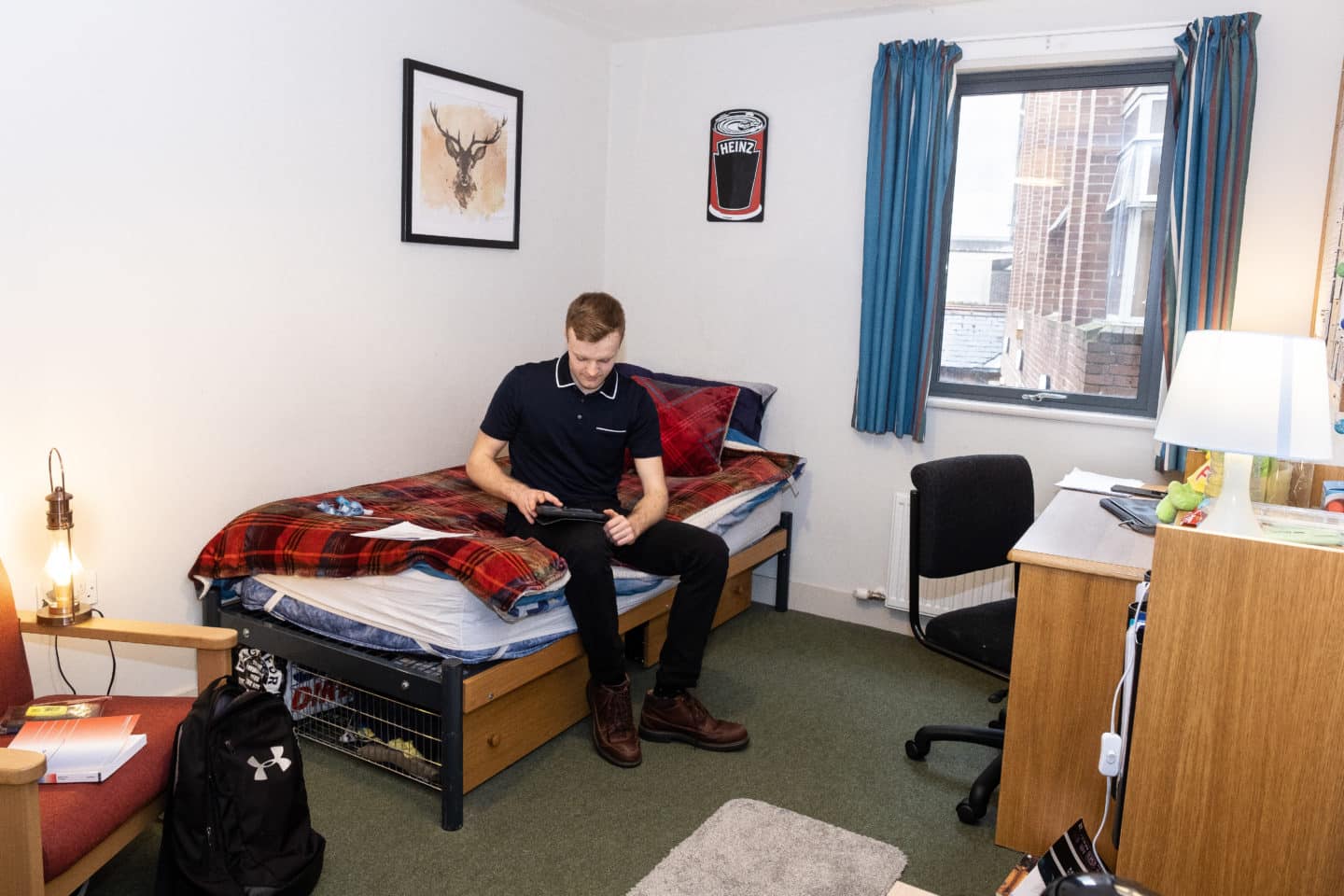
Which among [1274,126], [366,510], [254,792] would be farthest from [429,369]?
[1274,126]

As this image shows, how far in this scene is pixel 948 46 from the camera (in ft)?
11.9

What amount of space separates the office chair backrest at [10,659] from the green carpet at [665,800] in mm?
438

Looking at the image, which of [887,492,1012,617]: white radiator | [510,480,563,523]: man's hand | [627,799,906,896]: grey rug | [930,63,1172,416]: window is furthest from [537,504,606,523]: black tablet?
[930,63,1172,416]: window

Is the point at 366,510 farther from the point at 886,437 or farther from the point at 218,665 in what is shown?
the point at 886,437

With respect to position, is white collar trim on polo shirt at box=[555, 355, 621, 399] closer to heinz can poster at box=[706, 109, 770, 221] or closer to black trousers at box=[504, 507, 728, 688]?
black trousers at box=[504, 507, 728, 688]

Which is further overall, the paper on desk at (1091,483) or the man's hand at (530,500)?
the paper on desk at (1091,483)

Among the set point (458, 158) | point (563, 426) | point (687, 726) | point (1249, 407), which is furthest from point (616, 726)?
point (458, 158)

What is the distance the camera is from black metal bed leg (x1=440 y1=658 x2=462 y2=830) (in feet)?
7.80

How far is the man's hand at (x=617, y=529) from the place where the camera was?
9.29 feet

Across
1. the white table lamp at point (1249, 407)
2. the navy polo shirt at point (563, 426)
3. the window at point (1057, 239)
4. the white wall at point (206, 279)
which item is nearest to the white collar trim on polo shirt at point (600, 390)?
the navy polo shirt at point (563, 426)

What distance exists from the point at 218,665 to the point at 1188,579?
1.95 meters

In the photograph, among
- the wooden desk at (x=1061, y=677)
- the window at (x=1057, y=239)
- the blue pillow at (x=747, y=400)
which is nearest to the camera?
the wooden desk at (x=1061, y=677)

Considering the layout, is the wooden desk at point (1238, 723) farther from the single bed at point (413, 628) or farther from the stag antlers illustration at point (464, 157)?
the stag antlers illustration at point (464, 157)

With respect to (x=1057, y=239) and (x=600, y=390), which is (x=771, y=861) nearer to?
(x=600, y=390)
